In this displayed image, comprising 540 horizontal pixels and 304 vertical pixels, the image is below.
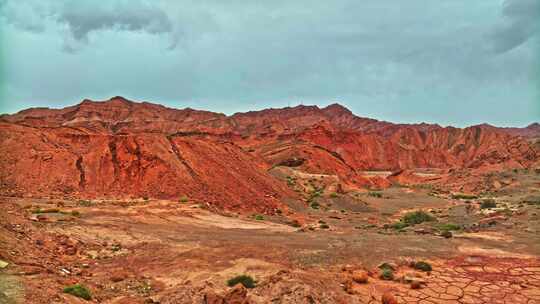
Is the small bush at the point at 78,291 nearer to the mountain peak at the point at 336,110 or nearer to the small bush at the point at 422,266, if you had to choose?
the small bush at the point at 422,266

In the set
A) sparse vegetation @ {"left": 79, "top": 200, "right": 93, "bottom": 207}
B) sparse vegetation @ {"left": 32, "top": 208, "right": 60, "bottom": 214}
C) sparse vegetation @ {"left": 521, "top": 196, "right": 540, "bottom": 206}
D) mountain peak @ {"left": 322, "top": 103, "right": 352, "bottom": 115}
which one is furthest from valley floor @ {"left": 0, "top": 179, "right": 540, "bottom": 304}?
mountain peak @ {"left": 322, "top": 103, "right": 352, "bottom": 115}

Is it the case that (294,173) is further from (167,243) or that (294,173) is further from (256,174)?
(167,243)

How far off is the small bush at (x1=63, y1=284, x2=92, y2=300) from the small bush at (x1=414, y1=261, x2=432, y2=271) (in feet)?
31.6

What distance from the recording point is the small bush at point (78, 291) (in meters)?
8.66

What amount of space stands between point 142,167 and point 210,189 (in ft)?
19.4

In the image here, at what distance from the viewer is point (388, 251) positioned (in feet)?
→ 47.2

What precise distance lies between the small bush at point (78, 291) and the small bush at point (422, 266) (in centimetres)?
963

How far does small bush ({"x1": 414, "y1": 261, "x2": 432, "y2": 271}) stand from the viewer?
12113 millimetres

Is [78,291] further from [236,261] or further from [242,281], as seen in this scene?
[236,261]

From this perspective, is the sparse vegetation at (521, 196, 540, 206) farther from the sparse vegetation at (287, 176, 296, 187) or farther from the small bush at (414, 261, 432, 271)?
the small bush at (414, 261, 432, 271)

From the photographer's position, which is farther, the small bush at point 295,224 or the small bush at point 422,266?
the small bush at point 295,224

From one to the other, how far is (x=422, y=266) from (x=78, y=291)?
9939mm

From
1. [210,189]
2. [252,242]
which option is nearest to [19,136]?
[210,189]

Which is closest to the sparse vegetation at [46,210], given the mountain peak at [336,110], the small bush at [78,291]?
the small bush at [78,291]
